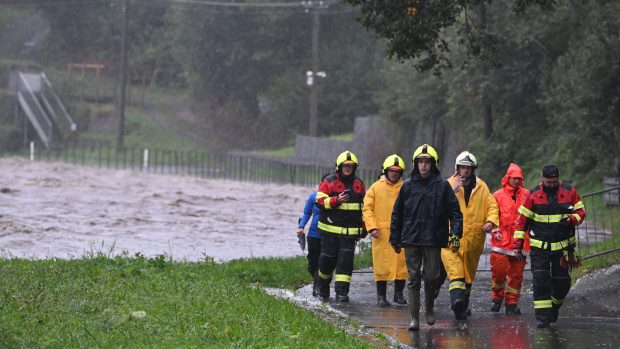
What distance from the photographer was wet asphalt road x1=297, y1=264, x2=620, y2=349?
440 inches

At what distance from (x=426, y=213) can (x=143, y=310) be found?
2.83 meters

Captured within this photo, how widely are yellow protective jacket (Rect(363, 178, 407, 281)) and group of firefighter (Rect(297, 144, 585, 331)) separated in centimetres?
1

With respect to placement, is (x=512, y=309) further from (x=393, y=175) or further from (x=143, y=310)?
(x=143, y=310)

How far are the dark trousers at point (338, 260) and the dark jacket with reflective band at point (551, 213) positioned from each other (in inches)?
101

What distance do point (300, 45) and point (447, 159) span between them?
30.5m

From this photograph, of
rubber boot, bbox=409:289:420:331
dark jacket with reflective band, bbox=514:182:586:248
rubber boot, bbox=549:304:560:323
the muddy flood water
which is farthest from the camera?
the muddy flood water

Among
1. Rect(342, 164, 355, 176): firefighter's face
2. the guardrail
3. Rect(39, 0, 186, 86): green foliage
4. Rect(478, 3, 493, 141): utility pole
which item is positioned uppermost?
Rect(39, 0, 186, 86): green foliage

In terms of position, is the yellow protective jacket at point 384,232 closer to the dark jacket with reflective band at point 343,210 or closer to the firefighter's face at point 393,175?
the firefighter's face at point 393,175

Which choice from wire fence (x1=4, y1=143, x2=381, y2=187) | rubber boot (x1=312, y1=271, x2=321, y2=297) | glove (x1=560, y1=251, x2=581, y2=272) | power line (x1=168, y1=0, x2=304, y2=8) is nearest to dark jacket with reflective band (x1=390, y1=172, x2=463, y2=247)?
glove (x1=560, y1=251, x2=581, y2=272)

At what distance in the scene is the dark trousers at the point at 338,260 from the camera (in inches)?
576

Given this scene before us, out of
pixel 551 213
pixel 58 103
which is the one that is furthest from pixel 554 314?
pixel 58 103

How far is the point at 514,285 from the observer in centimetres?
1356

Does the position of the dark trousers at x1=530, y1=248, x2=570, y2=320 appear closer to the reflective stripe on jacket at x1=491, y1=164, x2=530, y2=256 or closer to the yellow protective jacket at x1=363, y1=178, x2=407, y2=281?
the reflective stripe on jacket at x1=491, y1=164, x2=530, y2=256

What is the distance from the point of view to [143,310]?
1149 centimetres
